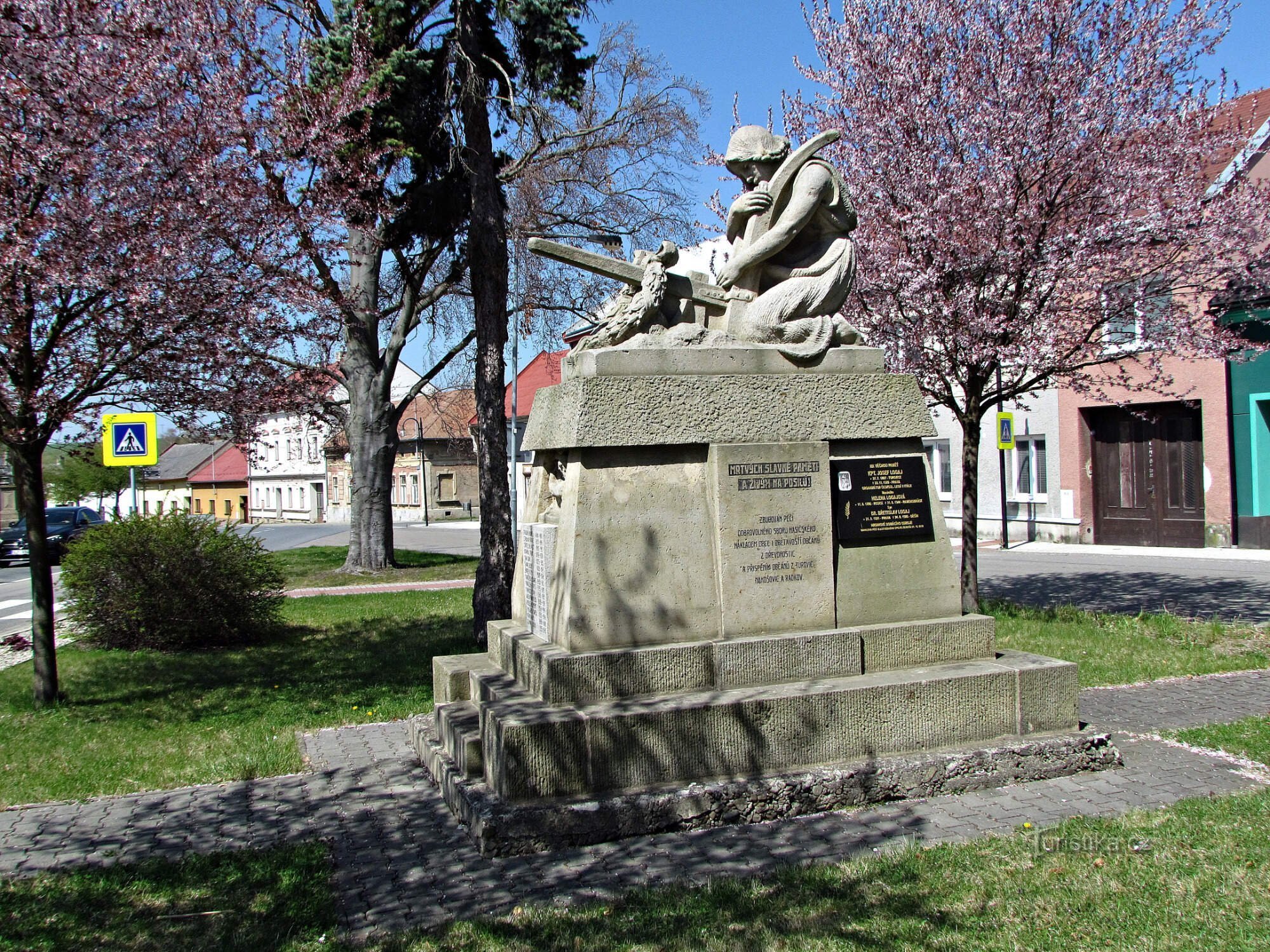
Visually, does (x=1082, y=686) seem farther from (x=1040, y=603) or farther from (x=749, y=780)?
(x=1040, y=603)

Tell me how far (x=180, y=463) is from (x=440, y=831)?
3416 inches

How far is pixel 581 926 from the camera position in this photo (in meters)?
3.91

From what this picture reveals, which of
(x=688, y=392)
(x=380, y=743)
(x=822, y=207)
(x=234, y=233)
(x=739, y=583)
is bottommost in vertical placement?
(x=380, y=743)

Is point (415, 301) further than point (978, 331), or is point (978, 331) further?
point (415, 301)

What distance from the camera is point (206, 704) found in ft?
28.1

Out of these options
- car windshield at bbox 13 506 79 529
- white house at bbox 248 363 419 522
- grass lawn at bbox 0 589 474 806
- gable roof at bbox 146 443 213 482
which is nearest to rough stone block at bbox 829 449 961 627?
grass lawn at bbox 0 589 474 806

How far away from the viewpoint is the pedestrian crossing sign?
11492 millimetres

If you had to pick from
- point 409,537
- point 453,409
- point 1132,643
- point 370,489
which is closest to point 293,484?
point 409,537

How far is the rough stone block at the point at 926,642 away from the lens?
5.85 metres

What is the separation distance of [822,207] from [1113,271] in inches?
236

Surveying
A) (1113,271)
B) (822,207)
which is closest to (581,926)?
(822,207)

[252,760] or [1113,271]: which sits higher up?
[1113,271]

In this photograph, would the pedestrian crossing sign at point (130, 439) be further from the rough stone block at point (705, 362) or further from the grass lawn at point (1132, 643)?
the grass lawn at point (1132, 643)

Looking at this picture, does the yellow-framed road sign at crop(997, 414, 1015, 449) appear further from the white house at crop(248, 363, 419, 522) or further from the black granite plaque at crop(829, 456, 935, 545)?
the white house at crop(248, 363, 419, 522)
